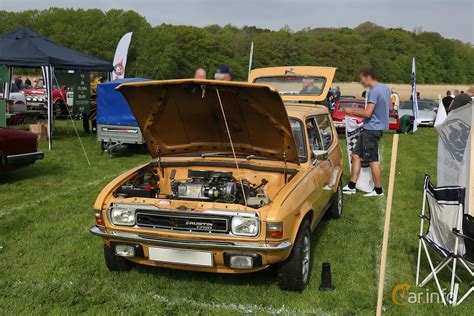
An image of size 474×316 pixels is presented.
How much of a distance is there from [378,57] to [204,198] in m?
90.3

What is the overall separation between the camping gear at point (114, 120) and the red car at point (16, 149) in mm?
2890

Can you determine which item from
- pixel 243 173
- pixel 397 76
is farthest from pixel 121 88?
pixel 397 76

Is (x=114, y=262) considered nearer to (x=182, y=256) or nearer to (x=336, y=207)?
(x=182, y=256)

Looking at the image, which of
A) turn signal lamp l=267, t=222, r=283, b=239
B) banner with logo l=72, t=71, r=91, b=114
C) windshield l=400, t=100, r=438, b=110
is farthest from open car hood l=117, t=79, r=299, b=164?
windshield l=400, t=100, r=438, b=110

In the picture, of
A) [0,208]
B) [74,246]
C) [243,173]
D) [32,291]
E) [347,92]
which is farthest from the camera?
[347,92]

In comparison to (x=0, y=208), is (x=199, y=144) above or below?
above

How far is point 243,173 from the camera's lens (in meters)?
4.83

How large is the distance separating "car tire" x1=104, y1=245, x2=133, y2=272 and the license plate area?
0.57 metres

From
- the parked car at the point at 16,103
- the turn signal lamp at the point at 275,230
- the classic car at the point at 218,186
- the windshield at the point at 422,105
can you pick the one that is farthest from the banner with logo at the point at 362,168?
the windshield at the point at 422,105

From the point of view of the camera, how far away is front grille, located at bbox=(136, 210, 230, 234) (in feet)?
12.5

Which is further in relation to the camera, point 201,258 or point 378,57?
point 378,57

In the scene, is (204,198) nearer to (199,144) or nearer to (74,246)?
(199,144)

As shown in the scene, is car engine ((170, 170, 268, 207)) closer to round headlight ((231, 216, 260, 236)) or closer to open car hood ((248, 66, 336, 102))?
round headlight ((231, 216, 260, 236))

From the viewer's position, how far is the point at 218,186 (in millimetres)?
4477
